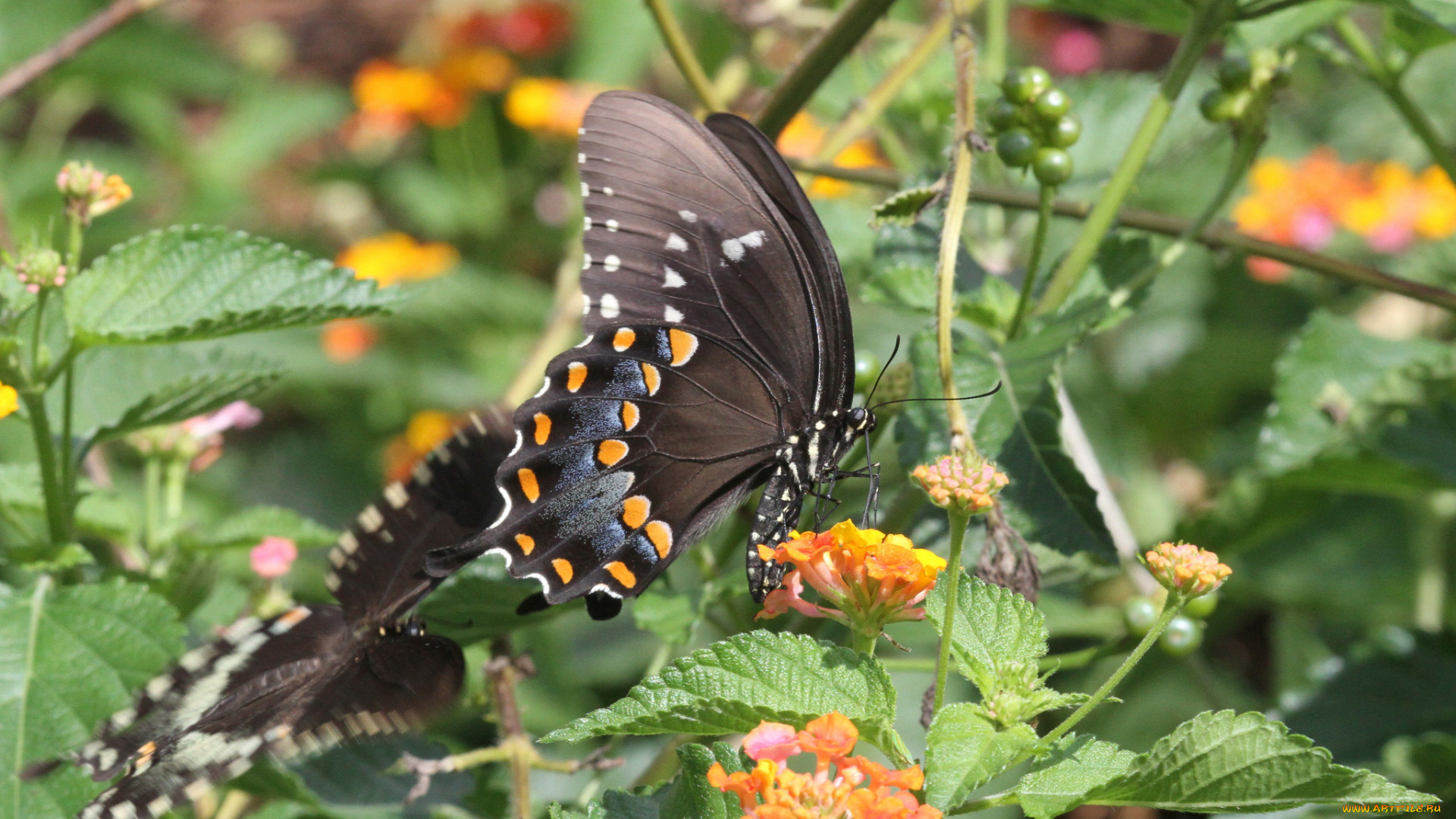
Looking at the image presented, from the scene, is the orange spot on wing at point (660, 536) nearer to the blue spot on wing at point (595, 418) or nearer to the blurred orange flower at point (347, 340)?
the blue spot on wing at point (595, 418)

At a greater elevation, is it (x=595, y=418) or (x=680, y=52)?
(x=680, y=52)

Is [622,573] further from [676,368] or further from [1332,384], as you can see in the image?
[1332,384]

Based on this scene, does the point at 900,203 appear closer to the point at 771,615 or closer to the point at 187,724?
the point at 771,615

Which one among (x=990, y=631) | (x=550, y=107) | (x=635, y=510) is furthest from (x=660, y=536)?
(x=550, y=107)

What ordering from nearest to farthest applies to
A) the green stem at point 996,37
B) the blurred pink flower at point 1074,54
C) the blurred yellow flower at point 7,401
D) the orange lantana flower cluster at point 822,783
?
the orange lantana flower cluster at point 822,783 → the blurred yellow flower at point 7,401 → the green stem at point 996,37 → the blurred pink flower at point 1074,54

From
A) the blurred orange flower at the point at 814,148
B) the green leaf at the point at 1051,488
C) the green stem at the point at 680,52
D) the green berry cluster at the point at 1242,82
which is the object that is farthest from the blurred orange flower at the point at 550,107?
the green leaf at the point at 1051,488

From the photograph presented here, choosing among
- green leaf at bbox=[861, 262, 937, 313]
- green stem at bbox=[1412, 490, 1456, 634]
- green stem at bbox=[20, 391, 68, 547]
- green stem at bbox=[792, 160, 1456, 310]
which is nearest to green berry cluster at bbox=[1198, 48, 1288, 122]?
green stem at bbox=[792, 160, 1456, 310]

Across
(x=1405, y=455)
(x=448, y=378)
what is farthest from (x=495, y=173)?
(x=1405, y=455)
